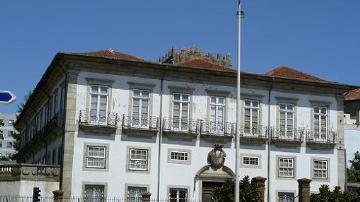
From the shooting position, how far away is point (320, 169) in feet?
117

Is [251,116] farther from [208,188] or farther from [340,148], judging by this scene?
[340,148]

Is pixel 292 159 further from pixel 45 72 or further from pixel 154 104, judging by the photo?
pixel 45 72

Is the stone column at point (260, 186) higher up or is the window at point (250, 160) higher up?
the window at point (250, 160)

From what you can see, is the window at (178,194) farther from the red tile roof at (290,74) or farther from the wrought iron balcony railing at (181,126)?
the red tile roof at (290,74)

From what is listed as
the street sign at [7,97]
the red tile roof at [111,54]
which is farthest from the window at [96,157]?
the street sign at [7,97]

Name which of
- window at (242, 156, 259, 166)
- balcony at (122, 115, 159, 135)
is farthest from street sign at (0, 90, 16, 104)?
window at (242, 156, 259, 166)

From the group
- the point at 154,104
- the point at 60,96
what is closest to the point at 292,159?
the point at 154,104

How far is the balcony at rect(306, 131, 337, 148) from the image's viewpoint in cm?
3547

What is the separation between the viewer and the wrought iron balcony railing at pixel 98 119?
3080cm

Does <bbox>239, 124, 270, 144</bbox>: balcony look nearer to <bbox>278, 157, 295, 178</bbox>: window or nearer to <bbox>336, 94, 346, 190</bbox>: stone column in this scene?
<bbox>278, 157, 295, 178</bbox>: window

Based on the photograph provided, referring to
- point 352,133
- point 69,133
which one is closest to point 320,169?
point 352,133

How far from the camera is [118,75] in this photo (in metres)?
32.1

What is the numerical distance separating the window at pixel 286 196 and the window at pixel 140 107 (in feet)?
29.4

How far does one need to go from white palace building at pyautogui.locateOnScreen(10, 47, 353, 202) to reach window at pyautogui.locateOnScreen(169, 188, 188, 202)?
5 centimetres
